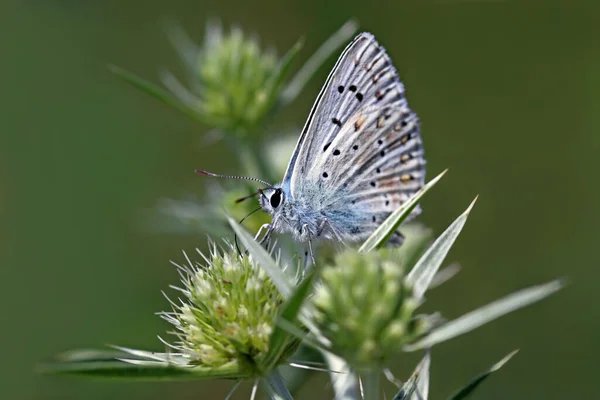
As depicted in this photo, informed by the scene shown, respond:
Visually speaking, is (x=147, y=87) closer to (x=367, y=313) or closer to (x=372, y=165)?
(x=372, y=165)

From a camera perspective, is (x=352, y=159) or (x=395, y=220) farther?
(x=352, y=159)

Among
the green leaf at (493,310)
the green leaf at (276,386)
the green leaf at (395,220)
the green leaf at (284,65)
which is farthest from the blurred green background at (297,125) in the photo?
the green leaf at (493,310)

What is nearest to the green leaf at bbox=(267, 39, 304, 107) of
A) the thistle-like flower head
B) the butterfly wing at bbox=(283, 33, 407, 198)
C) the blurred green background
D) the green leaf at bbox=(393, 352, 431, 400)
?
the butterfly wing at bbox=(283, 33, 407, 198)

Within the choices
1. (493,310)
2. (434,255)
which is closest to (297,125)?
(434,255)

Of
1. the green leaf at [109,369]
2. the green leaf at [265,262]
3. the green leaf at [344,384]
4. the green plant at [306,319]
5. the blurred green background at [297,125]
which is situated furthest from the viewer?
the blurred green background at [297,125]

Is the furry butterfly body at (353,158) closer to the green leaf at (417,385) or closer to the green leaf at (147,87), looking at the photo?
the green leaf at (147,87)

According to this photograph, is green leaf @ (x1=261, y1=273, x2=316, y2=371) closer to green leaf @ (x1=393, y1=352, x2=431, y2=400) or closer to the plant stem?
the plant stem

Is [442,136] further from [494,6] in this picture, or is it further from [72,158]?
[72,158]
